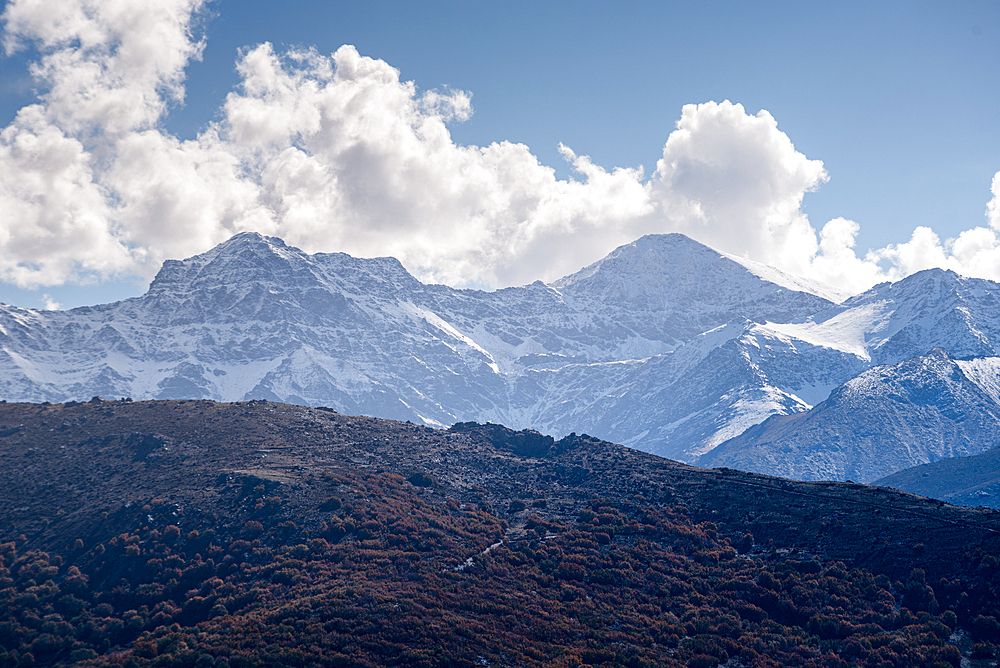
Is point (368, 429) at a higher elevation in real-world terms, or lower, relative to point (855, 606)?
higher

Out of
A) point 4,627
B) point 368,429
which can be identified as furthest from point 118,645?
point 368,429

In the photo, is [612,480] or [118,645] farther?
[612,480]

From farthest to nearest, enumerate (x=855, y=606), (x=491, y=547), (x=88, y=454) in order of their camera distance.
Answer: (x=88, y=454)
(x=491, y=547)
(x=855, y=606)

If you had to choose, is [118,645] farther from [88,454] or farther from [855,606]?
[855,606]

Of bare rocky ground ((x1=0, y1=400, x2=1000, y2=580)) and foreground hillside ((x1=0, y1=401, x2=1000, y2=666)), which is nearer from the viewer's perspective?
foreground hillside ((x1=0, y1=401, x2=1000, y2=666))

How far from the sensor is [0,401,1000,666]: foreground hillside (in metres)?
67.4

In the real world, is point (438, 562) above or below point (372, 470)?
below

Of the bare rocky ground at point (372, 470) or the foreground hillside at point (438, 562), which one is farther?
the bare rocky ground at point (372, 470)

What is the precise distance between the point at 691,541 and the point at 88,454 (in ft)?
284

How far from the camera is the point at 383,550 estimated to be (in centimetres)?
8750

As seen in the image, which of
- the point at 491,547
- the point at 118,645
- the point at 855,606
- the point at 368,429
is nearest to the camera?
the point at 118,645

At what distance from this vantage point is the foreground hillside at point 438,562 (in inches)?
2655

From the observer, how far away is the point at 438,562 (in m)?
85.4

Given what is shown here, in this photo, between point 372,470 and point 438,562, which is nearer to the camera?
point 438,562
